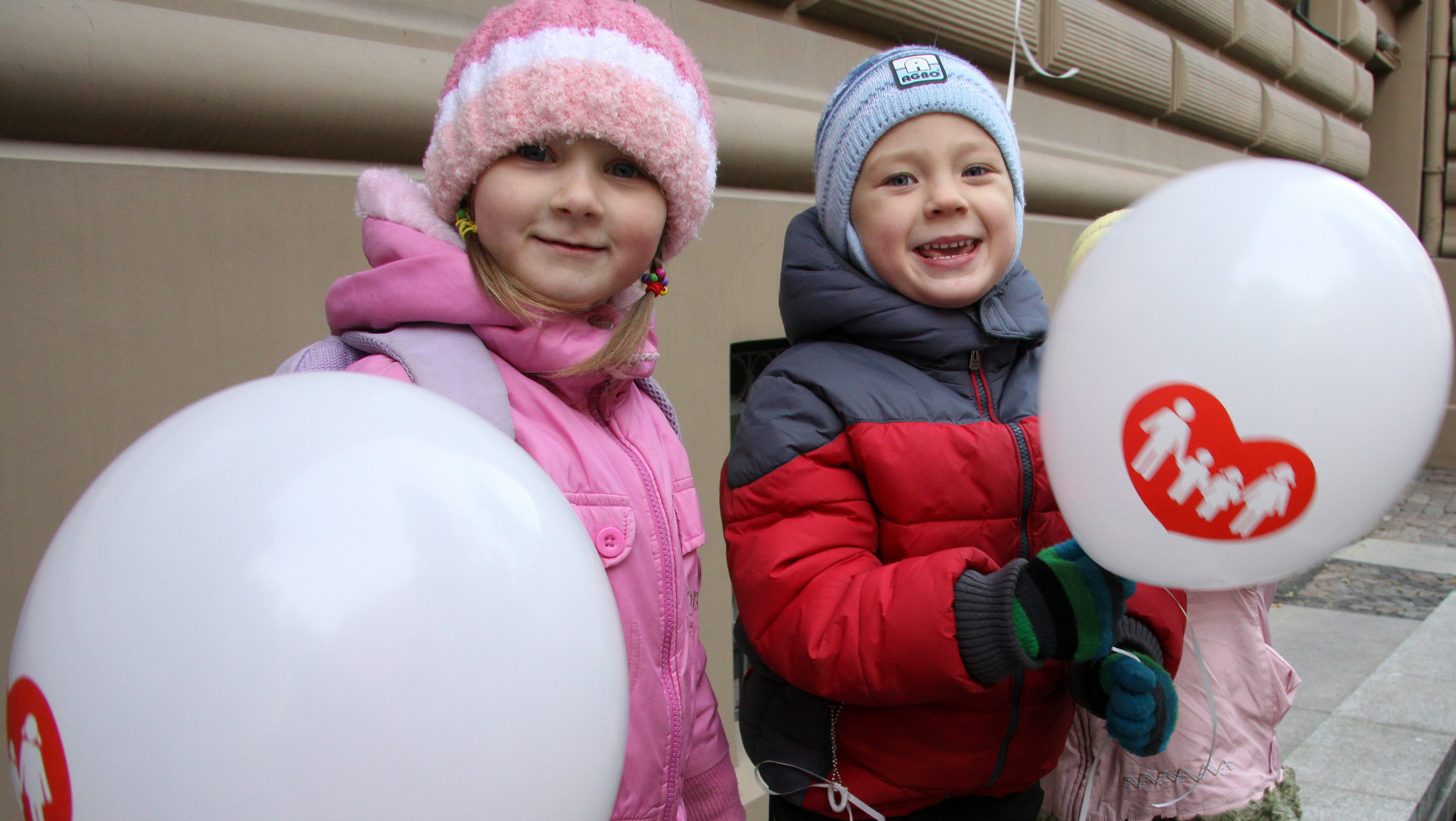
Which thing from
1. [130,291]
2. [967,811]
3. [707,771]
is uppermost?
[130,291]

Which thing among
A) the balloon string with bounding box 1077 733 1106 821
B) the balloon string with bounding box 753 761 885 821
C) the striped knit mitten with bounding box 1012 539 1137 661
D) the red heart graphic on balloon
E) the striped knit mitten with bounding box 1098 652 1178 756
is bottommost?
the balloon string with bounding box 1077 733 1106 821

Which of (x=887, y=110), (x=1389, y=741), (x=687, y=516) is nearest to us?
(x=687, y=516)

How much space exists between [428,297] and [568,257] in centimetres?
17

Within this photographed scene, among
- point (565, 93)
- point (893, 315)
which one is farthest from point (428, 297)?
point (893, 315)

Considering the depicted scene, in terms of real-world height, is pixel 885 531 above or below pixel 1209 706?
above

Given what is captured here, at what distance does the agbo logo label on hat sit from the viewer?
A: 4.77 feet

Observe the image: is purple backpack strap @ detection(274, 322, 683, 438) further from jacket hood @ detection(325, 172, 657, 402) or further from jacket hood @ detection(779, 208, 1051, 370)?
jacket hood @ detection(779, 208, 1051, 370)

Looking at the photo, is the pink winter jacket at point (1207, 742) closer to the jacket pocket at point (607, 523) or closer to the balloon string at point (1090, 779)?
the balloon string at point (1090, 779)

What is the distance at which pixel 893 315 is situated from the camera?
1.43 metres

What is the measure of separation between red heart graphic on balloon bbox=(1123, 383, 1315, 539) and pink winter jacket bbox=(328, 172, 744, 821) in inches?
23.2

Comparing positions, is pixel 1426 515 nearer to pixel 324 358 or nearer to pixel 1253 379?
pixel 1253 379

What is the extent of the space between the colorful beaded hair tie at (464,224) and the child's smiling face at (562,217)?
26 millimetres

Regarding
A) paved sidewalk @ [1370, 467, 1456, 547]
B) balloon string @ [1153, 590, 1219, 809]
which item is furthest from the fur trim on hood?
paved sidewalk @ [1370, 467, 1456, 547]

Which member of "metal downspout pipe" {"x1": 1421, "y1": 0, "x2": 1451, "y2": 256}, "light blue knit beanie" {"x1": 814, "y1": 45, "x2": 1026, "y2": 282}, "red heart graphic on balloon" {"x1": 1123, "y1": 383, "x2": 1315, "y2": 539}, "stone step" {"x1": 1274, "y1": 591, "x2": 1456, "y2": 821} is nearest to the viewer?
"red heart graphic on balloon" {"x1": 1123, "y1": 383, "x2": 1315, "y2": 539}
